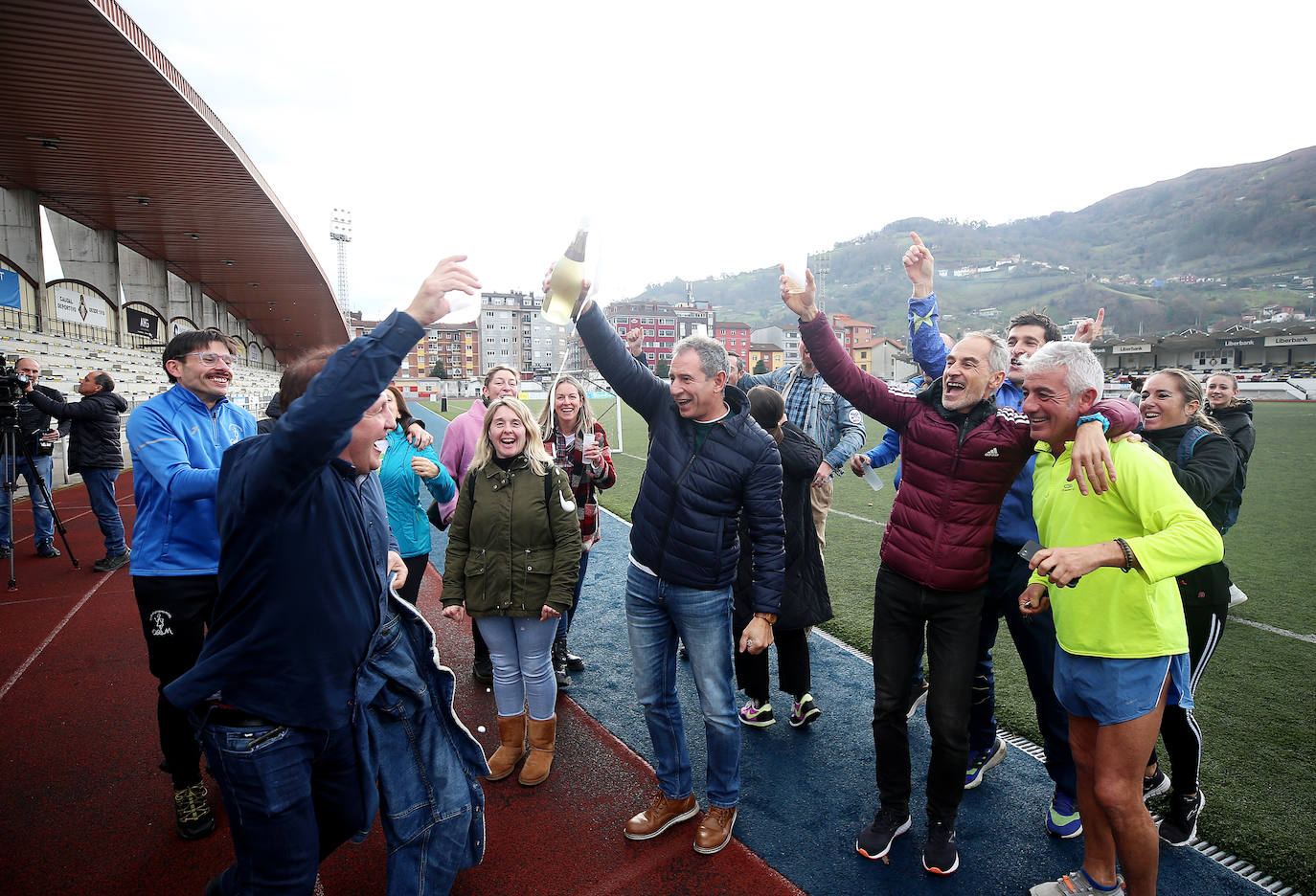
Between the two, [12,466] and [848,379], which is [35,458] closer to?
[12,466]

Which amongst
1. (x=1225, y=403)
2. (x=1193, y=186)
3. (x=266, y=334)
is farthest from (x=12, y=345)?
(x=1193, y=186)

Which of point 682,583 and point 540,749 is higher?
point 682,583

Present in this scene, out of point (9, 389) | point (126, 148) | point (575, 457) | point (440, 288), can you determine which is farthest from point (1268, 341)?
point (9, 389)

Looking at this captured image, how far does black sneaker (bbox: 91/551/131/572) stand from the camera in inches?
272

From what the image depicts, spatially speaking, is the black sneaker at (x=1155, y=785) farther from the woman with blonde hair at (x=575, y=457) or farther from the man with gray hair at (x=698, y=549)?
the woman with blonde hair at (x=575, y=457)

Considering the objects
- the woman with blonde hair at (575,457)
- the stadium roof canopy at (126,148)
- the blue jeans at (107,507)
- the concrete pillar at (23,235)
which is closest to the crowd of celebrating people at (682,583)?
the woman with blonde hair at (575,457)

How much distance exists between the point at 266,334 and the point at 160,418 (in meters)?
42.8

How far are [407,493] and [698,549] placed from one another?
Answer: 212 centimetres

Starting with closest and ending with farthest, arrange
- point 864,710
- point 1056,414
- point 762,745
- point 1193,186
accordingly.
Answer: point 1056,414, point 762,745, point 864,710, point 1193,186

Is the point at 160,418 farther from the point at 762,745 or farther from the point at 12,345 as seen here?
the point at 12,345

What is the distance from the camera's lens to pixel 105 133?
1087 cm

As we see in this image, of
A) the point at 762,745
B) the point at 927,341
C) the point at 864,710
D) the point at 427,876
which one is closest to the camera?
the point at 427,876

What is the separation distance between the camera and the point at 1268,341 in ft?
200

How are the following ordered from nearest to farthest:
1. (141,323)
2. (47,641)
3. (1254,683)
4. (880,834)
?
(880,834), (1254,683), (47,641), (141,323)
